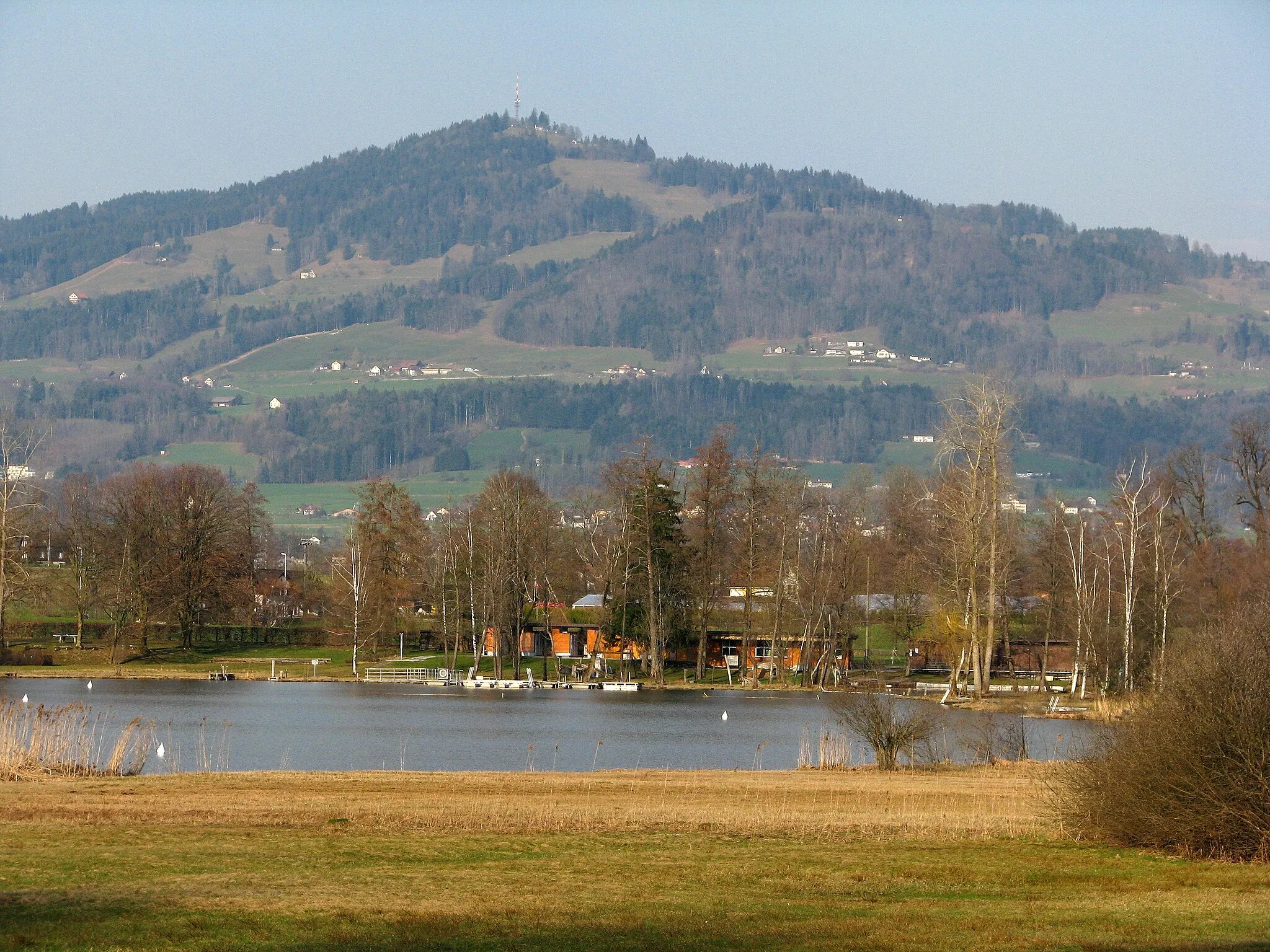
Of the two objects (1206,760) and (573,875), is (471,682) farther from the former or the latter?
(1206,760)

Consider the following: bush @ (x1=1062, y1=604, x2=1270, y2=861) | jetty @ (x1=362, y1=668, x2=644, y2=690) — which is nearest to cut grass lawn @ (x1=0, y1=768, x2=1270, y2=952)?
bush @ (x1=1062, y1=604, x2=1270, y2=861)

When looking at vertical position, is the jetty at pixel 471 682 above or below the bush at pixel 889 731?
below

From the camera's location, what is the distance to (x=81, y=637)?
8250 centimetres

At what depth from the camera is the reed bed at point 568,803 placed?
2064 cm

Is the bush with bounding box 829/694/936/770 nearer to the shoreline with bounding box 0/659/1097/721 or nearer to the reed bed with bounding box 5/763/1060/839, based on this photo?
the reed bed with bounding box 5/763/1060/839

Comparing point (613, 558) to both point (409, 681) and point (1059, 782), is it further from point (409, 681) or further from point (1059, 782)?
point (1059, 782)

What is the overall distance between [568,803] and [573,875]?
6.63 metres

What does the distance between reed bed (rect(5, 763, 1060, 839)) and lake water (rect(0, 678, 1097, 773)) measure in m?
3.56

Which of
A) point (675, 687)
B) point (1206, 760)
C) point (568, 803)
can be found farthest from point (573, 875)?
point (675, 687)

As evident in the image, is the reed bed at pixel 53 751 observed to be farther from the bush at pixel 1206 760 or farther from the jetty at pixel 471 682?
the jetty at pixel 471 682

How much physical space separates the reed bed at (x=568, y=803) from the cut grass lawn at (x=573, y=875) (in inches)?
3.6

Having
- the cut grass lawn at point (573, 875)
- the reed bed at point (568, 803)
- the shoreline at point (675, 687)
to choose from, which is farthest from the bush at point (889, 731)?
the shoreline at point (675, 687)

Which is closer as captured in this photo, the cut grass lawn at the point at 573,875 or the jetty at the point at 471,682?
the cut grass lawn at the point at 573,875

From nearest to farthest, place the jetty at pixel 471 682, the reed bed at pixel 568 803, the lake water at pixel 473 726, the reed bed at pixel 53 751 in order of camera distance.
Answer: the reed bed at pixel 568 803
the reed bed at pixel 53 751
the lake water at pixel 473 726
the jetty at pixel 471 682
